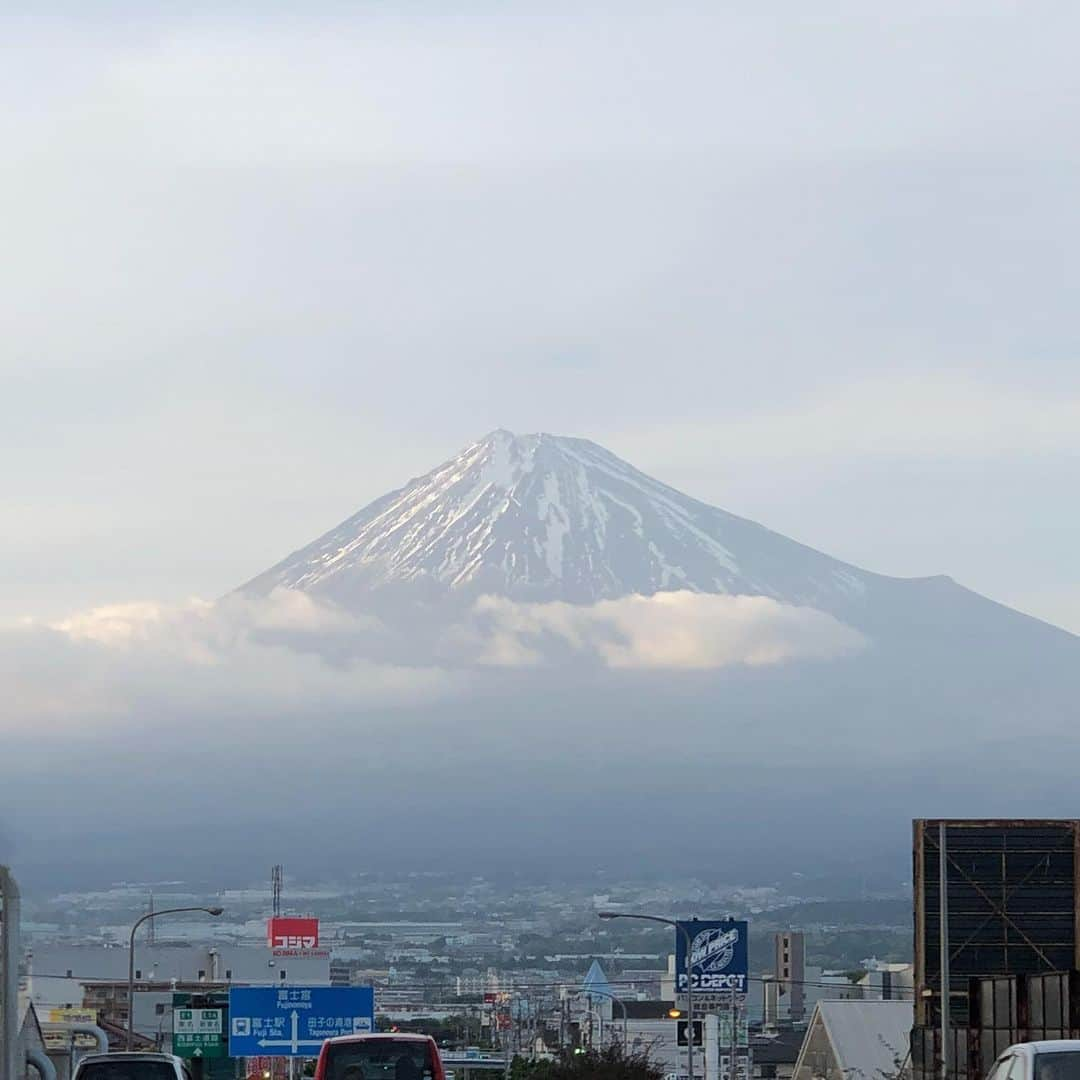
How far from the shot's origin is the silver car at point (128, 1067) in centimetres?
2658

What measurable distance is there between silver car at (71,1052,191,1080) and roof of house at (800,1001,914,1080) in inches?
1994

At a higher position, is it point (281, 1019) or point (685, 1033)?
point (281, 1019)

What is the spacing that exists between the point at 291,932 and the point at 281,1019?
113m

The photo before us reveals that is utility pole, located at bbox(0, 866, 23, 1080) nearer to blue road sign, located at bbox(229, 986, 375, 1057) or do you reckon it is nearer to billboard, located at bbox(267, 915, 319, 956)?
blue road sign, located at bbox(229, 986, 375, 1057)

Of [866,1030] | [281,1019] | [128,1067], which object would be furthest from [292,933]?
[128,1067]

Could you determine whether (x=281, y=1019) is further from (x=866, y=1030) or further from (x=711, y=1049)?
(x=711, y=1049)

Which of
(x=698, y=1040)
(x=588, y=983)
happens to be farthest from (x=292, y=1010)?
(x=588, y=983)

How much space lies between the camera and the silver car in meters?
26.6

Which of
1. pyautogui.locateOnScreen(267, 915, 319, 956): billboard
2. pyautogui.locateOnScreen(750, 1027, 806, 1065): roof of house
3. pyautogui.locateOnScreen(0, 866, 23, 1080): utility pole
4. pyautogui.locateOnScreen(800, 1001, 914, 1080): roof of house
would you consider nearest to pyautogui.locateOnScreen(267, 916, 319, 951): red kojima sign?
pyautogui.locateOnScreen(267, 915, 319, 956): billboard

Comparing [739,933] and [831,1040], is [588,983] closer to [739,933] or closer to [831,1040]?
[739,933]

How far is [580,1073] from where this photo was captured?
163 feet

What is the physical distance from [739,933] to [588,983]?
149ft

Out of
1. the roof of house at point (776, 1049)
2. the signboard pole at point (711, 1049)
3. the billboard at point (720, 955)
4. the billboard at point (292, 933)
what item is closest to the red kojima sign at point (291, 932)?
the billboard at point (292, 933)

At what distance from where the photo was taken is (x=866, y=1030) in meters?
79.1
